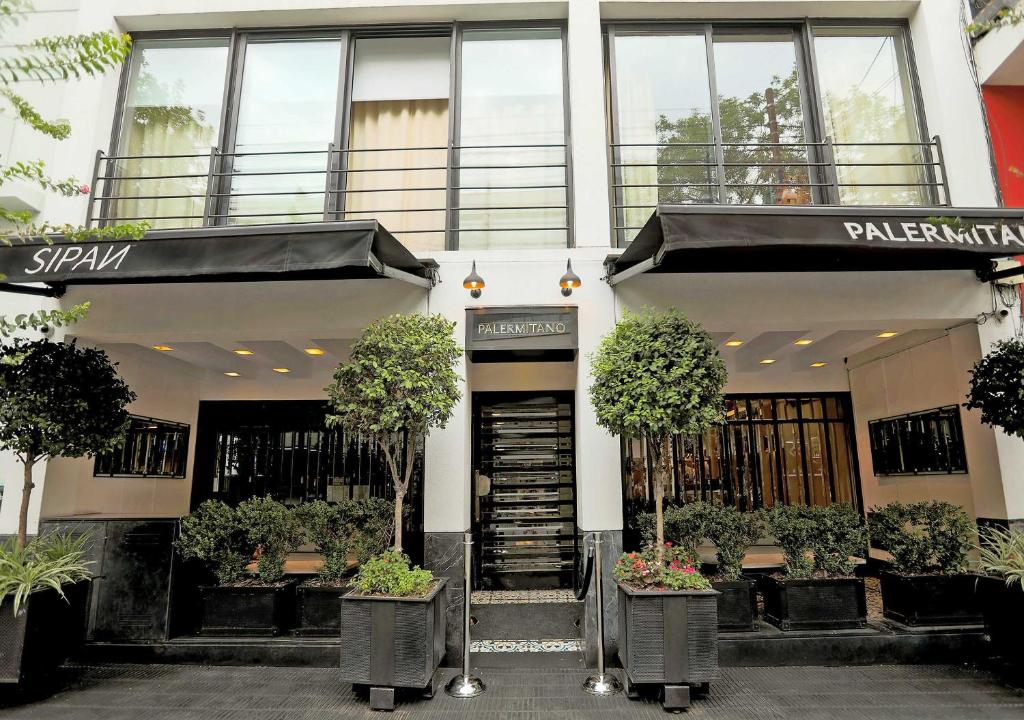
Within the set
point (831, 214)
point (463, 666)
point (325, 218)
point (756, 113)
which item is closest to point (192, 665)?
point (463, 666)

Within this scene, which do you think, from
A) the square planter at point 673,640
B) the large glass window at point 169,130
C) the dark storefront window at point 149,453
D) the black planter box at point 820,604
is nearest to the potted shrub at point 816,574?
the black planter box at point 820,604

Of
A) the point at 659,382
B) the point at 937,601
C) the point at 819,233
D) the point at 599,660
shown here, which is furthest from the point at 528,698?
the point at 819,233

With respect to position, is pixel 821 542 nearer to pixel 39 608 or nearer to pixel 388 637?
pixel 388 637

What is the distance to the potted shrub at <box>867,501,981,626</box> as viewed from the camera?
521cm

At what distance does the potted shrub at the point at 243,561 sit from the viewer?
5285mm

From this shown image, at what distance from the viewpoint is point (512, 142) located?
6.38 meters

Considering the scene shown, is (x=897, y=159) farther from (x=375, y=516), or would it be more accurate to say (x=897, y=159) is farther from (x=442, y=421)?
(x=375, y=516)

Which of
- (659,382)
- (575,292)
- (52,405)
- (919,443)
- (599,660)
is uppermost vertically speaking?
(575,292)

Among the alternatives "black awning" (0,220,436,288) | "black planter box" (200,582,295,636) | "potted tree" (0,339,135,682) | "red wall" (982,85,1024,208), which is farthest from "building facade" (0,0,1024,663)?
"black planter box" (200,582,295,636)

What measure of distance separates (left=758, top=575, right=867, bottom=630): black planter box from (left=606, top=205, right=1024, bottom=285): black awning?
3082 millimetres

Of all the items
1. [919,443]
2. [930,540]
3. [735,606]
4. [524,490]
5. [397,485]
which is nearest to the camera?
[397,485]

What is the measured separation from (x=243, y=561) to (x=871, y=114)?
8460mm

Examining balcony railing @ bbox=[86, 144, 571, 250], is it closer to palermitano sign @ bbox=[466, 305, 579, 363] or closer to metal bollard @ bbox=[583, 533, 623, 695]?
palermitano sign @ bbox=[466, 305, 579, 363]

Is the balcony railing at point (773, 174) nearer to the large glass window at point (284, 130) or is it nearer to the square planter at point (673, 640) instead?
the large glass window at point (284, 130)
